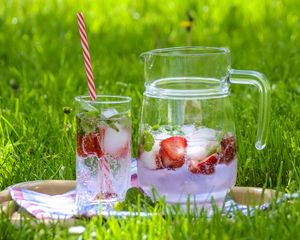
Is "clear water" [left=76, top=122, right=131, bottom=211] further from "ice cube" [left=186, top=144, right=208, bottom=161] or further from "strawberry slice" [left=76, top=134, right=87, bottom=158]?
"ice cube" [left=186, top=144, right=208, bottom=161]

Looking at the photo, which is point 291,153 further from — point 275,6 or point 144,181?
point 275,6

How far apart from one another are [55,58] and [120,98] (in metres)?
2.08

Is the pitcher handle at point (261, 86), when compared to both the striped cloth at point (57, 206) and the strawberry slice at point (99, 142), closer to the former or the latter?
the striped cloth at point (57, 206)

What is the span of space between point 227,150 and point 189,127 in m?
0.12

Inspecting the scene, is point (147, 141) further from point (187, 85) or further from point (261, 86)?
point (261, 86)

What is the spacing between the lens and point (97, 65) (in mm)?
4117

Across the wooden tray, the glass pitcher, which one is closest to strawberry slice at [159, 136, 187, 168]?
the glass pitcher

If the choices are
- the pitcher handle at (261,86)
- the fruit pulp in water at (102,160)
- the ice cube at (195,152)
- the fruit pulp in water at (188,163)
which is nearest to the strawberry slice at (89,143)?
the fruit pulp in water at (102,160)

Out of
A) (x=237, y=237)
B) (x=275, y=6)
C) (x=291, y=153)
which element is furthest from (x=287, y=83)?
(x=237, y=237)

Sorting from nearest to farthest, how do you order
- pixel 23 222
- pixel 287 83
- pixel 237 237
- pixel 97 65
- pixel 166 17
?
pixel 237 237 < pixel 23 222 < pixel 287 83 < pixel 97 65 < pixel 166 17

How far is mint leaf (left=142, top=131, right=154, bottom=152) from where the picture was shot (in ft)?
7.11

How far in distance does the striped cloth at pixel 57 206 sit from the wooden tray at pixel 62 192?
3 centimetres

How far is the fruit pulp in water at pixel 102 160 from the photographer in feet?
7.04

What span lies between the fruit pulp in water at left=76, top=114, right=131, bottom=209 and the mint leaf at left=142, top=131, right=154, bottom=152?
0.14ft
